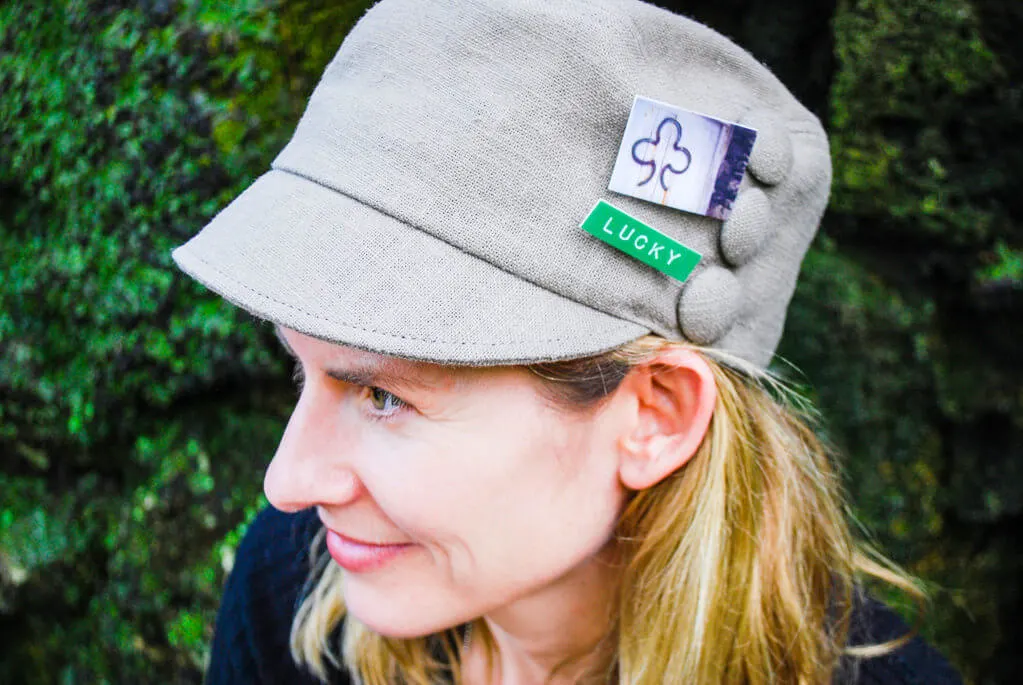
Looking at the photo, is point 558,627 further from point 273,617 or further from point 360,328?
point 360,328

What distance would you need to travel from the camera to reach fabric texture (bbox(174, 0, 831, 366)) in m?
1.05

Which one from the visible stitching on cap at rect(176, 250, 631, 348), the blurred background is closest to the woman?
the visible stitching on cap at rect(176, 250, 631, 348)

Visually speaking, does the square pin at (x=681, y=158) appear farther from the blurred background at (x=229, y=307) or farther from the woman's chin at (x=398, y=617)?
the blurred background at (x=229, y=307)

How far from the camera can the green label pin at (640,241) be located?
113cm

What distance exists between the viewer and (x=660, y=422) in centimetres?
135

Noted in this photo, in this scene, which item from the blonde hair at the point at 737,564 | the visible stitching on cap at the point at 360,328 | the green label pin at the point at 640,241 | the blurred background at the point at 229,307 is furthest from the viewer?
the blurred background at the point at 229,307

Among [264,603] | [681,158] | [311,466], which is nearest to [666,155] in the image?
[681,158]

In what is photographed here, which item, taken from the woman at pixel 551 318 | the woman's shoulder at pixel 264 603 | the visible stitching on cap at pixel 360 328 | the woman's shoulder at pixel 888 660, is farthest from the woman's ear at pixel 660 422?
the woman's shoulder at pixel 264 603

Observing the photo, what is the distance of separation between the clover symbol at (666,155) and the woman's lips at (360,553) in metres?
0.68

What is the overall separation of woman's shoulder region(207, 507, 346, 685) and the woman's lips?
1.61 feet

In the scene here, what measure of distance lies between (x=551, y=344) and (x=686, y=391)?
0.32 metres

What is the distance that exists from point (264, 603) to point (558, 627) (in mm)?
661

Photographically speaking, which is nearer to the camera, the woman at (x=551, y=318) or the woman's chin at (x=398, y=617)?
the woman at (x=551, y=318)

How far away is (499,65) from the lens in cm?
110
